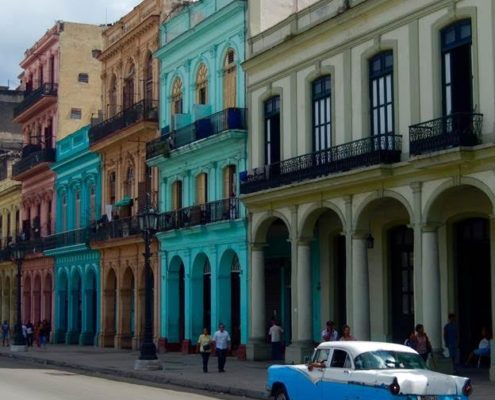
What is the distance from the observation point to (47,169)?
53.5 meters

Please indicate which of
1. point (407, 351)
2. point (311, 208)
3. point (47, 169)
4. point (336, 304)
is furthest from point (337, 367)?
point (47, 169)

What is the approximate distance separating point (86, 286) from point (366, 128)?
952 inches

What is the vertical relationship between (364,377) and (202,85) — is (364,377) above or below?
below

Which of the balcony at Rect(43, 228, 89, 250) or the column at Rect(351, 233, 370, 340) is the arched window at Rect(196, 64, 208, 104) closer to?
the balcony at Rect(43, 228, 89, 250)

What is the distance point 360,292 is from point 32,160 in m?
31.3

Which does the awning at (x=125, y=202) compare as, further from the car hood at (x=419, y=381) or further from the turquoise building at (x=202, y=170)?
the car hood at (x=419, y=381)

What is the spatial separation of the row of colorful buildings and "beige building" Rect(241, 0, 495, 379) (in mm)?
52

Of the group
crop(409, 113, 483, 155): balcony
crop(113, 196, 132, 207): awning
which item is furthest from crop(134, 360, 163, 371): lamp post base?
crop(113, 196, 132, 207): awning

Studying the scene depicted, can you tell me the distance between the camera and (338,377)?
16.1 m

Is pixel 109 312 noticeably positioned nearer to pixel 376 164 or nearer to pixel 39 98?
pixel 39 98

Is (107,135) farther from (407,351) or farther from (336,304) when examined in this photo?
(407,351)

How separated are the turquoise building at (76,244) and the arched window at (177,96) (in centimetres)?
834

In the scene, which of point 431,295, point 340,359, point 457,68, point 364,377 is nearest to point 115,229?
point 431,295

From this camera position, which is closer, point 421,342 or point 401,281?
point 421,342
